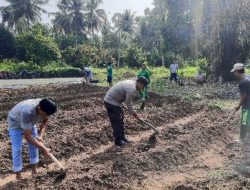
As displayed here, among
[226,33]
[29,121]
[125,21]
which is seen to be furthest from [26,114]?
[125,21]

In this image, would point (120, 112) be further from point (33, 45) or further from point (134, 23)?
point (134, 23)

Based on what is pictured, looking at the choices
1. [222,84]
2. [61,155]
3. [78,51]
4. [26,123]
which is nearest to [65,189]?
[26,123]

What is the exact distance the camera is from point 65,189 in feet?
17.0

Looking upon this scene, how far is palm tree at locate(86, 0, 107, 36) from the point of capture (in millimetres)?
52562

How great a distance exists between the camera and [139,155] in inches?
269

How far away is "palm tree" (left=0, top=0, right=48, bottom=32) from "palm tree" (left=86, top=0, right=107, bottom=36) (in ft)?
21.0

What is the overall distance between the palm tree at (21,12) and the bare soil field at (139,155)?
3841 cm

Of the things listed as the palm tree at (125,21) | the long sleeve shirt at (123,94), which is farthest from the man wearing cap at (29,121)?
the palm tree at (125,21)

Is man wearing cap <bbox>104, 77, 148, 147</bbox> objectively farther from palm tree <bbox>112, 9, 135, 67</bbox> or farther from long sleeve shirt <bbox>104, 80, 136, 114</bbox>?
palm tree <bbox>112, 9, 135, 67</bbox>

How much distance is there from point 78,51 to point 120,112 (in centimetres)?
3114

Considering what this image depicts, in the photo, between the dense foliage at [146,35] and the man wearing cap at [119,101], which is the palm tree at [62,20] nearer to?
the dense foliage at [146,35]

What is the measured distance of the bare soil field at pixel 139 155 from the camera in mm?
5582

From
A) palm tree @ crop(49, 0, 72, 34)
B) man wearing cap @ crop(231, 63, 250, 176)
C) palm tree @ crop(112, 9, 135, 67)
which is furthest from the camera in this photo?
palm tree @ crop(112, 9, 135, 67)

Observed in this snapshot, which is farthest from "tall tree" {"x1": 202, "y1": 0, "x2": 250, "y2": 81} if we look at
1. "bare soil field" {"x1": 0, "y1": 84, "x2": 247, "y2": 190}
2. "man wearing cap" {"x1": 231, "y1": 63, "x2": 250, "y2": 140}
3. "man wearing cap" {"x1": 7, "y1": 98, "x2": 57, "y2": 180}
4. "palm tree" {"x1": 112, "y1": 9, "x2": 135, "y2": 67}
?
"palm tree" {"x1": 112, "y1": 9, "x2": 135, "y2": 67}
